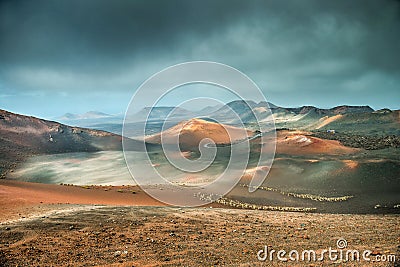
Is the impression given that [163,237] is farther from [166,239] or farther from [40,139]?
[40,139]

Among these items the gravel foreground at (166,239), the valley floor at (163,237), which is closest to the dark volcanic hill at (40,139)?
the valley floor at (163,237)

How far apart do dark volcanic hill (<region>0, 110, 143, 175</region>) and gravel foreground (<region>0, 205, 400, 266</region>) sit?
129ft

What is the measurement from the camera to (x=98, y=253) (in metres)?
6.62

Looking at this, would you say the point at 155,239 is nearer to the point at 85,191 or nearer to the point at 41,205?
the point at 41,205

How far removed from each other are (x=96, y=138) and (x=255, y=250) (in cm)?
5846

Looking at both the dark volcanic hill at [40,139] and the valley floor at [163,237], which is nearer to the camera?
the valley floor at [163,237]

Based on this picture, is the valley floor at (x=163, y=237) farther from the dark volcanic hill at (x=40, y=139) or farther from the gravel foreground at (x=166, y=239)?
the dark volcanic hill at (x=40, y=139)

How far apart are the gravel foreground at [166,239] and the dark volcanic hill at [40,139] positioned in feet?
129

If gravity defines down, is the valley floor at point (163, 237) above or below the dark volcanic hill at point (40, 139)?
below

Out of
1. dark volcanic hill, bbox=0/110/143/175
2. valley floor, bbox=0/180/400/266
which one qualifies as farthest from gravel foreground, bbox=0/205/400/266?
dark volcanic hill, bbox=0/110/143/175

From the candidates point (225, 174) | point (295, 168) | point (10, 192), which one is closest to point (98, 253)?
point (10, 192)

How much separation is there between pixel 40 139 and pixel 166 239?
5357cm

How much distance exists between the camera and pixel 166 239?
26.0 feet

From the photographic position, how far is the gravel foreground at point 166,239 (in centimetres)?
618
